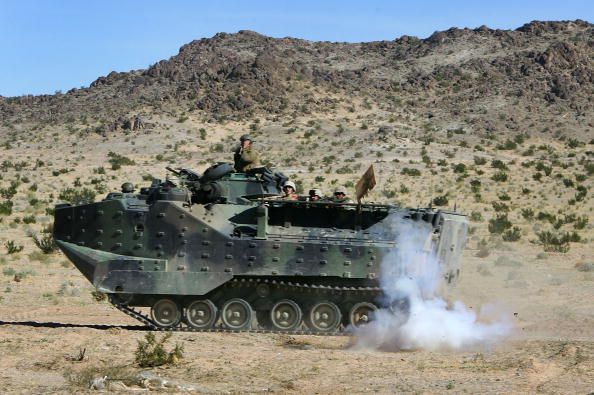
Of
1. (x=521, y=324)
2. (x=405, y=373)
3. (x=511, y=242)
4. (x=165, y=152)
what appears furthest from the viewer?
(x=165, y=152)

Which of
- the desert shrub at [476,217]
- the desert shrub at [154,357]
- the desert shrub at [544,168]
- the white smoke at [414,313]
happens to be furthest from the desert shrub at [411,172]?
the desert shrub at [154,357]

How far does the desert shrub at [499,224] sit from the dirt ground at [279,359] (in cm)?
1348

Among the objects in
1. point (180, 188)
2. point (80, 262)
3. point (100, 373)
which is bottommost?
point (100, 373)

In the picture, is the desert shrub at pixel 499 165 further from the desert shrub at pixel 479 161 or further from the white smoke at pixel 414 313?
the white smoke at pixel 414 313

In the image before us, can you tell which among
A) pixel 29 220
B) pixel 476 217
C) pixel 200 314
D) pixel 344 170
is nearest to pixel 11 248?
pixel 29 220

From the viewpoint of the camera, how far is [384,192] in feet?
143

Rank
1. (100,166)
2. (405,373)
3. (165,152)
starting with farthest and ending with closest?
(165,152) < (100,166) < (405,373)

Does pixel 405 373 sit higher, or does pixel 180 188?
pixel 180 188

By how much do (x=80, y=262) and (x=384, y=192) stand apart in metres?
28.4

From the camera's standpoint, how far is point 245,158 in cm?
1752

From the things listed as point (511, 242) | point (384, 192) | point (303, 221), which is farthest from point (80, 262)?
point (384, 192)

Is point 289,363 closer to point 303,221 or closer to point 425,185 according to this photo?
point 303,221

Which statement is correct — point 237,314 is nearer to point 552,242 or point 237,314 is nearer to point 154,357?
point 154,357

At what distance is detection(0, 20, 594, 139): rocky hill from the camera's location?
72.8 metres
